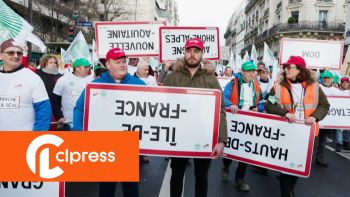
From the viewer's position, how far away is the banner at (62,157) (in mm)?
2715

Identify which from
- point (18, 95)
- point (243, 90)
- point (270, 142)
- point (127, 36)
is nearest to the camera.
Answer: point (18, 95)

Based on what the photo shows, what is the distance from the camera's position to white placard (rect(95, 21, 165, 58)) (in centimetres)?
727

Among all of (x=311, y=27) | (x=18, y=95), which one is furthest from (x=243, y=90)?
(x=311, y=27)

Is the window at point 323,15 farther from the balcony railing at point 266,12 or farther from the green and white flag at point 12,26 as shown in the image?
the green and white flag at point 12,26

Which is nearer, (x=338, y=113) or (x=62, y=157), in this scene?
(x=62, y=157)

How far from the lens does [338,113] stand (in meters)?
8.05

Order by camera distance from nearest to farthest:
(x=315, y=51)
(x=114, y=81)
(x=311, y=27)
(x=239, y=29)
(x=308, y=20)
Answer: (x=114, y=81) < (x=315, y=51) < (x=311, y=27) < (x=308, y=20) < (x=239, y=29)

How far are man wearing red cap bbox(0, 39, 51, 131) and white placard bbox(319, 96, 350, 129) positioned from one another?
6.31 metres

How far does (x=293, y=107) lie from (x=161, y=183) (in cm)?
226

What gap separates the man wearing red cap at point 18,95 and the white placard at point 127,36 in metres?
3.57

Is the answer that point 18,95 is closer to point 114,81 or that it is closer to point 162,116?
point 114,81

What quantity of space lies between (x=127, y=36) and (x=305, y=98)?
398 centimetres

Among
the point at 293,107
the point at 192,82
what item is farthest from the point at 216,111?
the point at 293,107

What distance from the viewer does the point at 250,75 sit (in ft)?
18.3
